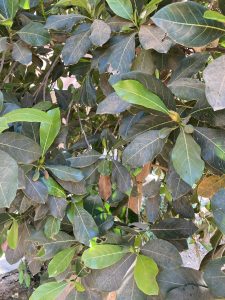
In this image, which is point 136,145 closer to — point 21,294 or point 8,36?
point 8,36

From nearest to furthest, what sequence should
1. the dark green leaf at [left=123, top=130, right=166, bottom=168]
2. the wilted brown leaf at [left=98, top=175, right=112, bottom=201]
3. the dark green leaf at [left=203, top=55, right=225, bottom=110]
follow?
the dark green leaf at [left=203, top=55, right=225, bottom=110] → the dark green leaf at [left=123, top=130, right=166, bottom=168] → the wilted brown leaf at [left=98, top=175, right=112, bottom=201]

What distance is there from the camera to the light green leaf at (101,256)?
2.14ft

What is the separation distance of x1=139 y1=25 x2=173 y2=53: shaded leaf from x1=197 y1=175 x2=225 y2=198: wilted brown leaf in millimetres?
299

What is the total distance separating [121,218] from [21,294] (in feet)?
5.22

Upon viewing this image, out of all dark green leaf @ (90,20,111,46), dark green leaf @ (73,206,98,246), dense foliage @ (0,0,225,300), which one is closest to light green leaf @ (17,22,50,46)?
dense foliage @ (0,0,225,300)

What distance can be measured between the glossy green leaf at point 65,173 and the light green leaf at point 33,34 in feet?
0.80

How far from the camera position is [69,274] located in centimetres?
80

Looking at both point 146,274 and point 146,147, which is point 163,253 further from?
point 146,147

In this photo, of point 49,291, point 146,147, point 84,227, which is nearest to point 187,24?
point 146,147

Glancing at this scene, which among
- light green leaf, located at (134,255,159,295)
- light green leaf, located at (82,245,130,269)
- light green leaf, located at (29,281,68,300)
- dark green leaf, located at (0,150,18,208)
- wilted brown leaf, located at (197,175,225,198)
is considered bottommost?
light green leaf, located at (29,281,68,300)

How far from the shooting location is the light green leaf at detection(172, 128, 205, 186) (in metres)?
0.53

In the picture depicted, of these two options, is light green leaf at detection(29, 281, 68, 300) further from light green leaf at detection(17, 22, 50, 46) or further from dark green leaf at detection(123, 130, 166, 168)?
light green leaf at detection(17, 22, 50, 46)

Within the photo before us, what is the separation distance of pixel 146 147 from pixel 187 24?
185 millimetres

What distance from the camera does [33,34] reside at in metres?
0.72
